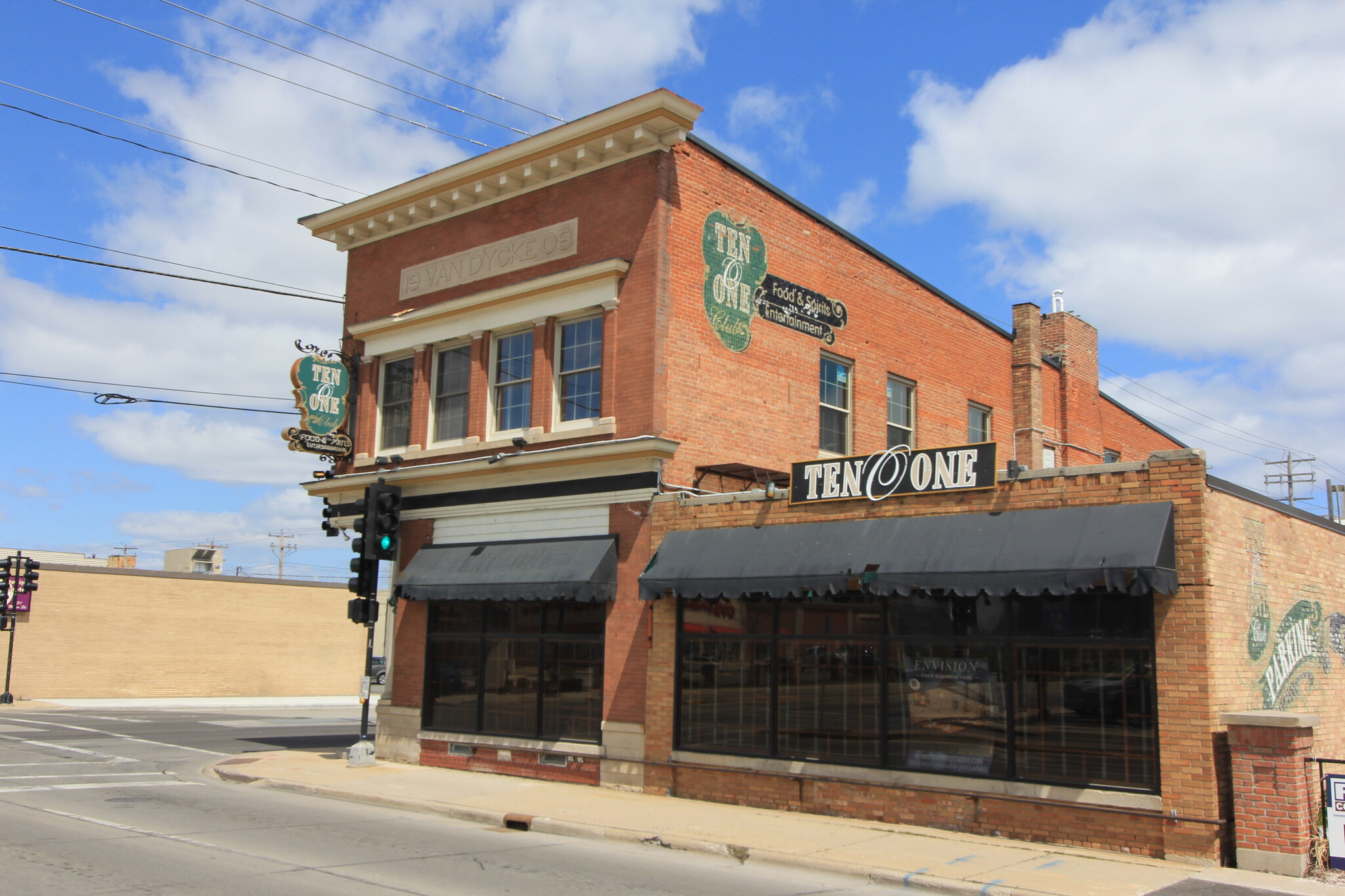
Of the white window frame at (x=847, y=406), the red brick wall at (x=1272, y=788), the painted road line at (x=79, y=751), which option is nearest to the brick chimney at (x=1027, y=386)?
the white window frame at (x=847, y=406)

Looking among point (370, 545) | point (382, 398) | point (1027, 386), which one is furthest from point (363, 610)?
point (1027, 386)

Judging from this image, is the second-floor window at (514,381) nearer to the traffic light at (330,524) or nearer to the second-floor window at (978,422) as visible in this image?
the traffic light at (330,524)

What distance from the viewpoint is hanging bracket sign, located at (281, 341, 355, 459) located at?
1973 centimetres

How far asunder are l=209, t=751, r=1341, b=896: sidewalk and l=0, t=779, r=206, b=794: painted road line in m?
0.76

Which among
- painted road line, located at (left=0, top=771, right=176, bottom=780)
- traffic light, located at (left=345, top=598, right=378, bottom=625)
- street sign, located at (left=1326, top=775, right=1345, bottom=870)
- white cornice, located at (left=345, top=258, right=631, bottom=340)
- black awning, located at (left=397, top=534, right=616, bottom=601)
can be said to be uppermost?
white cornice, located at (left=345, top=258, right=631, bottom=340)

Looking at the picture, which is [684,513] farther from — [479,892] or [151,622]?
[151,622]

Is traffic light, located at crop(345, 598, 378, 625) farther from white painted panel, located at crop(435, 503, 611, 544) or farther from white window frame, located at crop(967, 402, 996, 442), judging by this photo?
white window frame, located at crop(967, 402, 996, 442)

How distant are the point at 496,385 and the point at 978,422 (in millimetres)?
11565

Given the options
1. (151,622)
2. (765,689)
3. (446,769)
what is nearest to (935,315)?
(765,689)

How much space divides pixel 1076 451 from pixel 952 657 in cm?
1576

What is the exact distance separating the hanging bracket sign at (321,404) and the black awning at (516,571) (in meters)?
3.07

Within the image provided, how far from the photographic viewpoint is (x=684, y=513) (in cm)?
1555

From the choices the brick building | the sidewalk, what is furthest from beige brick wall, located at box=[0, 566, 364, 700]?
the sidewalk

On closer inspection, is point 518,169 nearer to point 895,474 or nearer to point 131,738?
point 895,474
